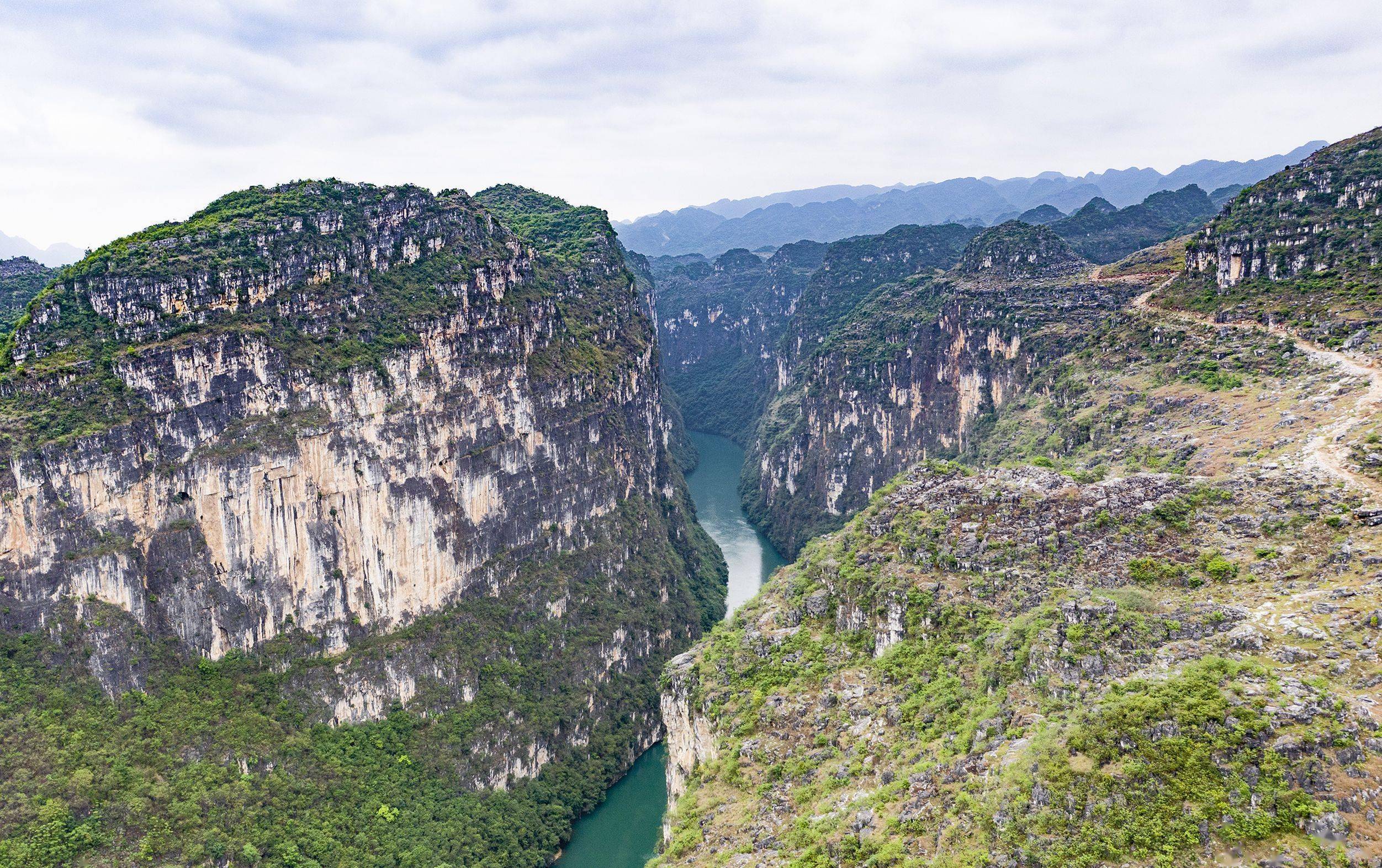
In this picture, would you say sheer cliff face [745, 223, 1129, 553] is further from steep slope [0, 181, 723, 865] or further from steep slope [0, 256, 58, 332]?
steep slope [0, 256, 58, 332]

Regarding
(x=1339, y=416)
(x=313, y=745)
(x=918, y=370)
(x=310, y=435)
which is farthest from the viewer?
(x=918, y=370)

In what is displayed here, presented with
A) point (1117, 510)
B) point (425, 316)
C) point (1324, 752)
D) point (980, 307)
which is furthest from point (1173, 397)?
point (425, 316)

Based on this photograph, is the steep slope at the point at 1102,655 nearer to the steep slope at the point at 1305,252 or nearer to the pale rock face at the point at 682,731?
the pale rock face at the point at 682,731

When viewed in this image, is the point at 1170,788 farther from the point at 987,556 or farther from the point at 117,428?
the point at 117,428

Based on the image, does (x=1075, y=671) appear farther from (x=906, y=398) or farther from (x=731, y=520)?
(x=731, y=520)

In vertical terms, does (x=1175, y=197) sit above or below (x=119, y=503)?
above

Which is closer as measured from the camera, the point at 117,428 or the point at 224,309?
the point at 117,428

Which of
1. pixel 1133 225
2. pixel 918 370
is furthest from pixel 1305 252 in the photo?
pixel 1133 225
